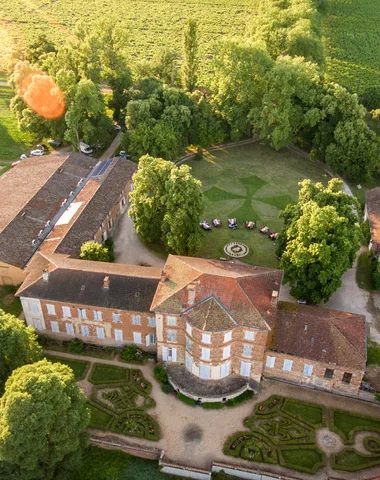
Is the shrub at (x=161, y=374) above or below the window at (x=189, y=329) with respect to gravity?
below

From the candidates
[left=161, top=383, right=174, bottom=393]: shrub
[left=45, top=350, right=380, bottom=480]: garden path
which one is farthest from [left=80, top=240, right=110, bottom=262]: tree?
[left=161, top=383, right=174, bottom=393]: shrub

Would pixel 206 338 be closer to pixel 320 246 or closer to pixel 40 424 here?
pixel 40 424

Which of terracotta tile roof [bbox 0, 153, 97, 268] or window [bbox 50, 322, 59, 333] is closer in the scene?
window [bbox 50, 322, 59, 333]

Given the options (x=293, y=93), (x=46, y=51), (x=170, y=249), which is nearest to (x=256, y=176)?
(x=293, y=93)

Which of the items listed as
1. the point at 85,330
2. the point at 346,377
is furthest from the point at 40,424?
the point at 346,377

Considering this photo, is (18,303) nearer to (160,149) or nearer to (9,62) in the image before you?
(160,149)

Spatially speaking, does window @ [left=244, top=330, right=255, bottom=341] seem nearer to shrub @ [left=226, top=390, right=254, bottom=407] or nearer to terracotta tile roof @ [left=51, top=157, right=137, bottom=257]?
shrub @ [left=226, top=390, right=254, bottom=407]

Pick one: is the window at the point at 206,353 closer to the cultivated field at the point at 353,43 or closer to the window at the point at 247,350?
the window at the point at 247,350

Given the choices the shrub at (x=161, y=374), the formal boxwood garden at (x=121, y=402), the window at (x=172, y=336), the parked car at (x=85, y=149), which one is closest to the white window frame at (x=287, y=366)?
the window at (x=172, y=336)
